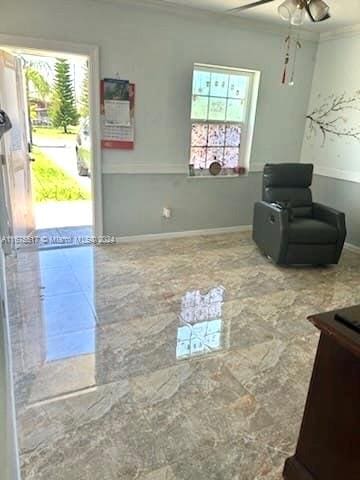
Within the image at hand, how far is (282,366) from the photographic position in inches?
85.7

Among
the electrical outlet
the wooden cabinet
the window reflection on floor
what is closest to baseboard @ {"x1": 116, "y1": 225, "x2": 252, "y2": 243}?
the electrical outlet

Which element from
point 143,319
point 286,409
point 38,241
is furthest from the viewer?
point 38,241

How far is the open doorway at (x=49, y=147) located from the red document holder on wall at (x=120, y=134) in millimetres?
166

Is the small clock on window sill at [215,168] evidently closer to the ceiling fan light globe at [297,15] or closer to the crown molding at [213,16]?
the crown molding at [213,16]

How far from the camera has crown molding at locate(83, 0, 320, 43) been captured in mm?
3457

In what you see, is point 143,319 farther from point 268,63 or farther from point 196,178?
point 268,63

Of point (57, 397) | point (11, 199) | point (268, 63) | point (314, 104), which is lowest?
point (57, 397)

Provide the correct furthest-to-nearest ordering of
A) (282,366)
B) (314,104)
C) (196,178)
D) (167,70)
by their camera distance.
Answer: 1. (314,104)
2. (196,178)
3. (167,70)
4. (282,366)

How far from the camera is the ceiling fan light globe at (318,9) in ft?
7.93

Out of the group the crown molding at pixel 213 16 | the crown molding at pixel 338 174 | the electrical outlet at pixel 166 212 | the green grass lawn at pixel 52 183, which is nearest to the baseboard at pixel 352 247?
the crown molding at pixel 338 174

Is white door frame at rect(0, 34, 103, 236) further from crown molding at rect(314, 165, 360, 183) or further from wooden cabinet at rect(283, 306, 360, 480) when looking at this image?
wooden cabinet at rect(283, 306, 360, 480)

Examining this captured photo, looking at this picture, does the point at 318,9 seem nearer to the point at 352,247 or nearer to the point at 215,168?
the point at 215,168

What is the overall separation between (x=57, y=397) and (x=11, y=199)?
2.24 m

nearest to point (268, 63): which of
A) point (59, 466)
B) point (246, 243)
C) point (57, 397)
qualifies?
point (246, 243)
